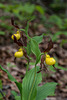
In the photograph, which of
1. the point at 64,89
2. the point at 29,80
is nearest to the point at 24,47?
the point at 29,80

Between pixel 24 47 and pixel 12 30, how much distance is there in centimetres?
245

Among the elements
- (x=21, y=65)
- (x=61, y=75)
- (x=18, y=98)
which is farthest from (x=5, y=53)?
(x=18, y=98)

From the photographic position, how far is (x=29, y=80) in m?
1.46

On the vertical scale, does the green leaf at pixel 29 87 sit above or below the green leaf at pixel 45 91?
above

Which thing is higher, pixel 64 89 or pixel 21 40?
pixel 21 40

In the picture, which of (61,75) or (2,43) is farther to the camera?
(2,43)

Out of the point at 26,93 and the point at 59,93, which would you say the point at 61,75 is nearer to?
the point at 59,93

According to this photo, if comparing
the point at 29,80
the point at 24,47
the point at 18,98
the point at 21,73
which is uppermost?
the point at 24,47

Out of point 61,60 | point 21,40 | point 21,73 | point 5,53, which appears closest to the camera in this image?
point 21,40

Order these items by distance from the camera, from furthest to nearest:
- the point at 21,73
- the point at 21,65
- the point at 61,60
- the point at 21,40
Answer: the point at 61,60
the point at 21,65
the point at 21,73
the point at 21,40

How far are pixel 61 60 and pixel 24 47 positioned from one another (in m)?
2.00

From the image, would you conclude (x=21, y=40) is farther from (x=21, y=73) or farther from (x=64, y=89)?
(x=64, y=89)

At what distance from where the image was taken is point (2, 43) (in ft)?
10.9

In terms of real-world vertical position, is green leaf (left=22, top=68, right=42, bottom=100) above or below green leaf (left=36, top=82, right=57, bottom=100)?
above
